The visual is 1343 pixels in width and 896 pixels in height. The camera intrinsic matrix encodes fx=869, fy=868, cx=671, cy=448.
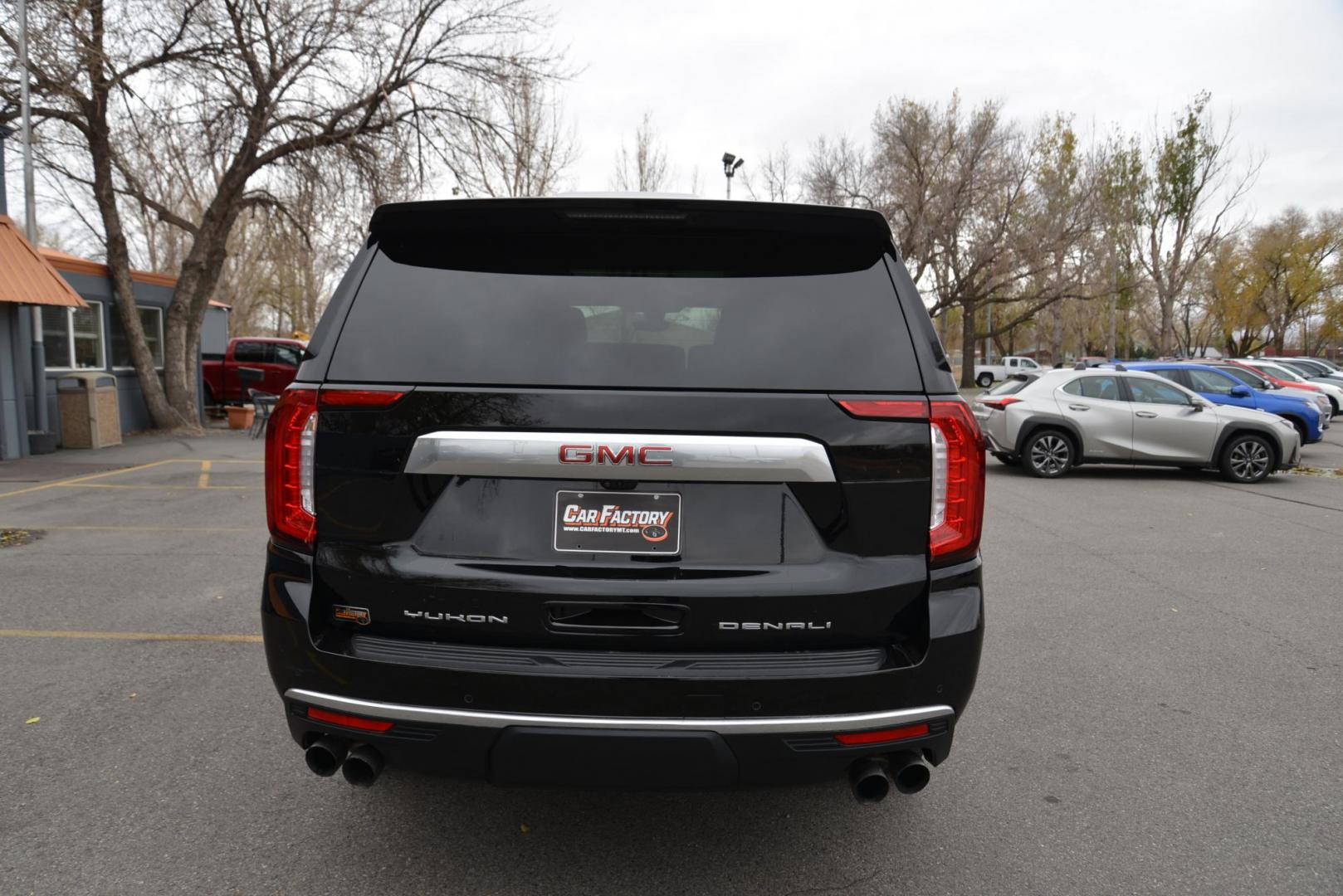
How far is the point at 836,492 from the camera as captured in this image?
7.52 ft

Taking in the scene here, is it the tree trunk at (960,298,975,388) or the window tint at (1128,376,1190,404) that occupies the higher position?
the tree trunk at (960,298,975,388)

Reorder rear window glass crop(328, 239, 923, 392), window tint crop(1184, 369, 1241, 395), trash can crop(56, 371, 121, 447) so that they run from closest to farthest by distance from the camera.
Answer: rear window glass crop(328, 239, 923, 392) < trash can crop(56, 371, 121, 447) < window tint crop(1184, 369, 1241, 395)

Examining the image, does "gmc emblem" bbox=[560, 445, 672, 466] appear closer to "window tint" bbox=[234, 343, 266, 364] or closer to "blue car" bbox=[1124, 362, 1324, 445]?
"blue car" bbox=[1124, 362, 1324, 445]

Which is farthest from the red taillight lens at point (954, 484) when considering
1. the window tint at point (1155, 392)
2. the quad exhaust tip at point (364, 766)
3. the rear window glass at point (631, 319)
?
the window tint at point (1155, 392)

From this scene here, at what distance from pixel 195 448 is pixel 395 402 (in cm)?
1514

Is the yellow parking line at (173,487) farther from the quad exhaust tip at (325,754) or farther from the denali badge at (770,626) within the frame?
the denali badge at (770,626)

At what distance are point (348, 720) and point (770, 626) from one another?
1.14 metres

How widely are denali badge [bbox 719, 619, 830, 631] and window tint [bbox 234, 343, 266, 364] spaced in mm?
23082

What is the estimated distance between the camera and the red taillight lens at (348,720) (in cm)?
228

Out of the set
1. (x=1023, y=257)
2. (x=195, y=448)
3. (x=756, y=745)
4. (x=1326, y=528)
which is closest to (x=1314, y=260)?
(x=1023, y=257)

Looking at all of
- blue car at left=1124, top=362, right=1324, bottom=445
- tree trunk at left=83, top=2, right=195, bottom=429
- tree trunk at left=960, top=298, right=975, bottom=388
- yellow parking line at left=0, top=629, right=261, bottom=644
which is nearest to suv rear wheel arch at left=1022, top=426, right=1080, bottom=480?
blue car at left=1124, top=362, right=1324, bottom=445

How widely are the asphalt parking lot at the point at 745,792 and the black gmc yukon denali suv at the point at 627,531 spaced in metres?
0.44

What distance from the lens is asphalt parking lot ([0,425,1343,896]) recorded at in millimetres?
2715

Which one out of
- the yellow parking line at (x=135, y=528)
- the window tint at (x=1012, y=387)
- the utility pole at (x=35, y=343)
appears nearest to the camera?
the yellow parking line at (x=135, y=528)
